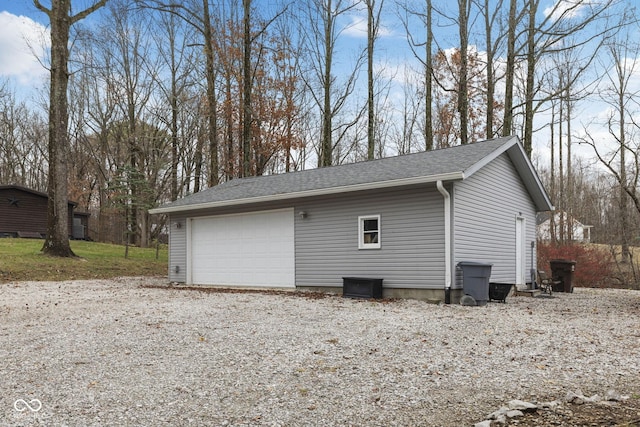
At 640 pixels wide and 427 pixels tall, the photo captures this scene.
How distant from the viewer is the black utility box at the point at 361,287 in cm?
1057

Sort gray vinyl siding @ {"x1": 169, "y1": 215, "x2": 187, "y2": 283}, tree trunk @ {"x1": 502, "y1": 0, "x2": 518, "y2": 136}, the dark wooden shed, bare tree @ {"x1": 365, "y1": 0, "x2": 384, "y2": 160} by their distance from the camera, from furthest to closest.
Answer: the dark wooden shed → bare tree @ {"x1": 365, "y1": 0, "x2": 384, "y2": 160} → tree trunk @ {"x1": 502, "y1": 0, "x2": 518, "y2": 136} → gray vinyl siding @ {"x1": 169, "y1": 215, "x2": 187, "y2": 283}

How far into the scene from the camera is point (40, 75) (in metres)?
27.6

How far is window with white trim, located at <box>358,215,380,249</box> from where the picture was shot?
11.0 metres

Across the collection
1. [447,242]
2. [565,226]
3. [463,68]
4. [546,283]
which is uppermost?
[463,68]

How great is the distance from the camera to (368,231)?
1112 centimetres

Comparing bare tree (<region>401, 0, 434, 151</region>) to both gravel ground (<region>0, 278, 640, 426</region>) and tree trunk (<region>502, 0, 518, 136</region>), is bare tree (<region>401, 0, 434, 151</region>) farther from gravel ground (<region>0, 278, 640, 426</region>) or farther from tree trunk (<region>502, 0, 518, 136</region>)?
gravel ground (<region>0, 278, 640, 426</region>)

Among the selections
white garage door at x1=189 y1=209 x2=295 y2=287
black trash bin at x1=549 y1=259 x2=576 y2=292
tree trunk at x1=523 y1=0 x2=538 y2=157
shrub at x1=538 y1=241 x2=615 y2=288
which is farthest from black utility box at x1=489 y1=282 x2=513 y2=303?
tree trunk at x1=523 y1=0 x2=538 y2=157

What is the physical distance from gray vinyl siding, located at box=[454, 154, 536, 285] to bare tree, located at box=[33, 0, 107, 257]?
1339 centimetres

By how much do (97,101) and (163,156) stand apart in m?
5.56

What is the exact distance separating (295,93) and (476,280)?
18894 mm

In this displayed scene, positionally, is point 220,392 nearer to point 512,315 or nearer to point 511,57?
point 512,315

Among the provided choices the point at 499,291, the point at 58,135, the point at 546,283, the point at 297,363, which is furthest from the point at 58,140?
the point at 546,283

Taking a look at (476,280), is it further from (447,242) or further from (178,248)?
(178,248)

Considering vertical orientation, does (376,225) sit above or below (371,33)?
below
